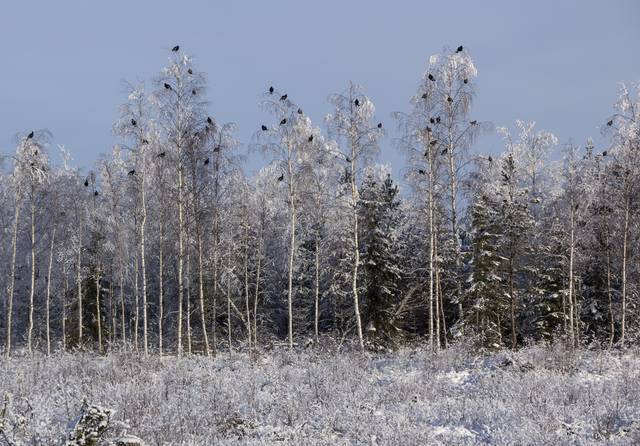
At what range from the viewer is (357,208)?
66.2ft

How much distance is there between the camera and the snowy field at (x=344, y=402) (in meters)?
6.75

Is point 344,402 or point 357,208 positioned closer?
point 344,402

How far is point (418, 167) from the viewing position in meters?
20.1

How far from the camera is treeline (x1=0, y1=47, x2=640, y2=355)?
1991 cm

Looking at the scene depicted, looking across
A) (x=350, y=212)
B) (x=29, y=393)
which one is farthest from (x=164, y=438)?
(x=350, y=212)

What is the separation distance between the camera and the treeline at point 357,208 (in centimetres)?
1991

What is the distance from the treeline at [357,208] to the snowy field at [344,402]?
2.56 meters

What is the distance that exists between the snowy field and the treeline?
2562mm

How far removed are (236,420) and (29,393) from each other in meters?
4.23

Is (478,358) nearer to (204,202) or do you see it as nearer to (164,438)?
(164,438)

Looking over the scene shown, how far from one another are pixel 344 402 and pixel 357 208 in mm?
12230

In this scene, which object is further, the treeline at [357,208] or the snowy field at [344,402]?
the treeline at [357,208]

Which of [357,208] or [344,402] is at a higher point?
[357,208]

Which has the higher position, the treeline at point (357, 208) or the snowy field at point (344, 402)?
the treeline at point (357, 208)
